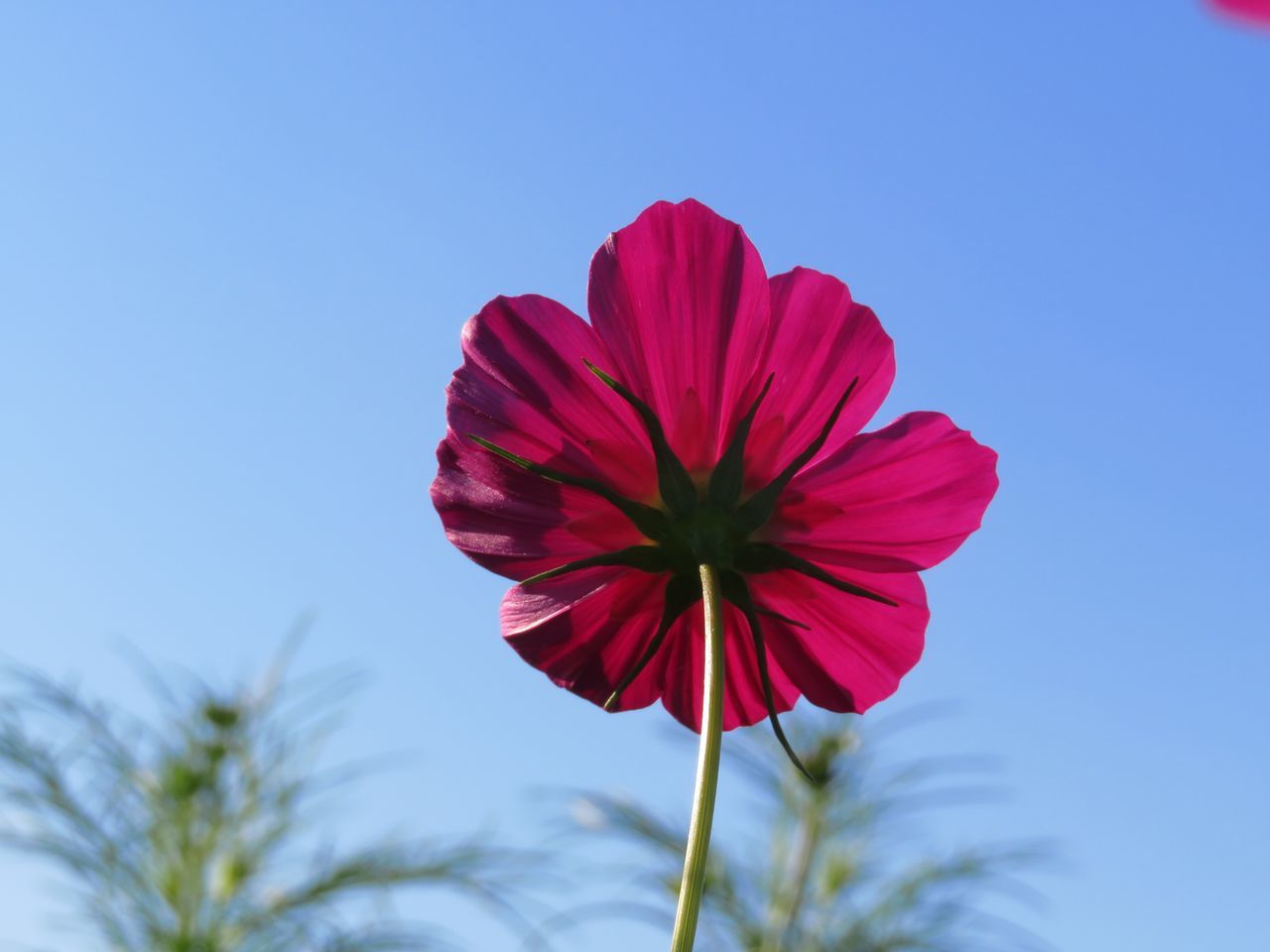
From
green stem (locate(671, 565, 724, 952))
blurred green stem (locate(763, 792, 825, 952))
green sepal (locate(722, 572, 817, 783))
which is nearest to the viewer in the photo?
green stem (locate(671, 565, 724, 952))

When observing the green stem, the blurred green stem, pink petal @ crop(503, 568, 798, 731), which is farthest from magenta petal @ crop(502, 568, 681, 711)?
the blurred green stem

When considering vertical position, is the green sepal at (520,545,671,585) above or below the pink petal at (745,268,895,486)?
below

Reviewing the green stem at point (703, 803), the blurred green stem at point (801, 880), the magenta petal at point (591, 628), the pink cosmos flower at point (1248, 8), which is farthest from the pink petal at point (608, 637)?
the blurred green stem at point (801, 880)

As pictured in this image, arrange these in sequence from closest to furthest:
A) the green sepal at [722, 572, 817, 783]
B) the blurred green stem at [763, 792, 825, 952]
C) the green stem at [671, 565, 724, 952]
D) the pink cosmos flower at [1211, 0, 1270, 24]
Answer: the pink cosmos flower at [1211, 0, 1270, 24] → the green stem at [671, 565, 724, 952] → the green sepal at [722, 572, 817, 783] → the blurred green stem at [763, 792, 825, 952]

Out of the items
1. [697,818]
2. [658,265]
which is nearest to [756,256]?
[658,265]

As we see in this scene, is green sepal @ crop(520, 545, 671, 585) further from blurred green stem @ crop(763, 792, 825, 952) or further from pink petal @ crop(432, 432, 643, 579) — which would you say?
blurred green stem @ crop(763, 792, 825, 952)

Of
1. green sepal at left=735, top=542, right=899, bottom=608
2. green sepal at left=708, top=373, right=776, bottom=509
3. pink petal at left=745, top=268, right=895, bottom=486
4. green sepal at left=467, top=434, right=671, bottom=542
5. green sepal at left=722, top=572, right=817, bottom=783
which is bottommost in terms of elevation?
green sepal at left=722, top=572, right=817, bottom=783
